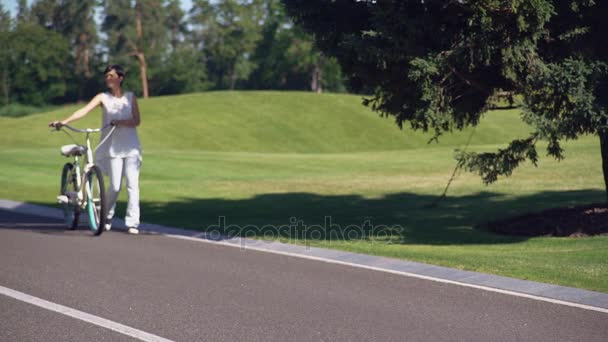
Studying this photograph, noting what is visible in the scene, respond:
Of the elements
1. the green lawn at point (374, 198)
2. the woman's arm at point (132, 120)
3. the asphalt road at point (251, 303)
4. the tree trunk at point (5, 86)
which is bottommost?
the green lawn at point (374, 198)

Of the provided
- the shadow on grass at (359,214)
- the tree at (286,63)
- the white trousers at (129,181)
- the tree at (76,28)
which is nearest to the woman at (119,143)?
the white trousers at (129,181)

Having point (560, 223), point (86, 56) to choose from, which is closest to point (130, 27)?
point (86, 56)

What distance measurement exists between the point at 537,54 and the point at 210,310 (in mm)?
7557

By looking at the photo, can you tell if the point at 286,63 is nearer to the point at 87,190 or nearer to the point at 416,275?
the point at 87,190

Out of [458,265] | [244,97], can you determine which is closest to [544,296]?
[458,265]

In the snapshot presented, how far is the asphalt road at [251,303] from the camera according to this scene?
567 centimetres

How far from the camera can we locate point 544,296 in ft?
22.7

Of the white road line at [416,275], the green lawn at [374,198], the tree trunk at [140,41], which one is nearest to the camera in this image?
the white road line at [416,275]

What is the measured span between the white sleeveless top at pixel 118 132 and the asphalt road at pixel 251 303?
2001 mm

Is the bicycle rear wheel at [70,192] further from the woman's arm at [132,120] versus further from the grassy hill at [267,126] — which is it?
the grassy hill at [267,126]

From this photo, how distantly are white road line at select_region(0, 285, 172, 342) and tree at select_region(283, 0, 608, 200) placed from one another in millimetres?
6628

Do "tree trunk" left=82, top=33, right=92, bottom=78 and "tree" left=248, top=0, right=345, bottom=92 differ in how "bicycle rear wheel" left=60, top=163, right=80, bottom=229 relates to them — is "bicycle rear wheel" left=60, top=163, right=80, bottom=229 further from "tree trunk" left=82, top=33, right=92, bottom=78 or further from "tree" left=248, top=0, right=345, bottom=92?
"tree trunk" left=82, top=33, right=92, bottom=78

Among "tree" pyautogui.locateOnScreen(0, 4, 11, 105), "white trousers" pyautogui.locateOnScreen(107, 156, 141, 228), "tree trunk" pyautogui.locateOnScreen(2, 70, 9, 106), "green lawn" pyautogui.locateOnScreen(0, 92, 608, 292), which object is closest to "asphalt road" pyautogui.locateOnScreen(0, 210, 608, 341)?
"green lawn" pyautogui.locateOnScreen(0, 92, 608, 292)

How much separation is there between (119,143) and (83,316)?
510 cm
